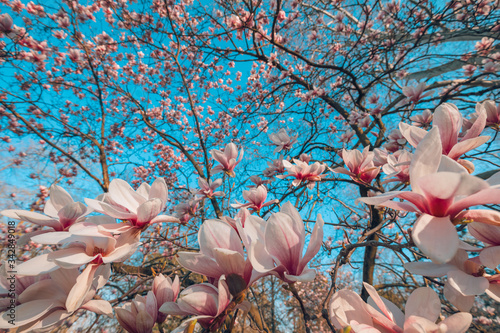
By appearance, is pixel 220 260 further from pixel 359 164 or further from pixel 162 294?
pixel 359 164

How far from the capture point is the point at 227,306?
402mm

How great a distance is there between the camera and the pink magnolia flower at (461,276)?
14.4 inches

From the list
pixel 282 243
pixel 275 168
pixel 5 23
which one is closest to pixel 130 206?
pixel 282 243

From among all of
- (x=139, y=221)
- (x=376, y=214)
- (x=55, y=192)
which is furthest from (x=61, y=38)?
(x=376, y=214)

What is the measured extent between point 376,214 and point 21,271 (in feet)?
7.86

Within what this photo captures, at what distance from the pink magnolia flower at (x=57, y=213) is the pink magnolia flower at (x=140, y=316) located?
0.24m

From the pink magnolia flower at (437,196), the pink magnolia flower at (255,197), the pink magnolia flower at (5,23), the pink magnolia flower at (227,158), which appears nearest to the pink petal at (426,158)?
the pink magnolia flower at (437,196)

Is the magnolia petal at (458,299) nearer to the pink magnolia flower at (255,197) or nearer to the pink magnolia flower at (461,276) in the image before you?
the pink magnolia flower at (461,276)

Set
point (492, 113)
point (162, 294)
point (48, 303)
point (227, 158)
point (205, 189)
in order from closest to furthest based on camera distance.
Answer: point (48, 303), point (162, 294), point (492, 113), point (227, 158), point (205, 189)

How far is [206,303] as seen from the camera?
40 centimetres

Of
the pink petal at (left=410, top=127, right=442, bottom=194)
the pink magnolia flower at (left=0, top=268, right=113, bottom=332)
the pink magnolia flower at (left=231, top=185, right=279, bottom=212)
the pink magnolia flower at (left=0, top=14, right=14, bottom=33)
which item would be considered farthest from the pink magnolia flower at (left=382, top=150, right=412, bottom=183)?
the pink magnolia flower at (left=0, top=14, right=14, bottom=33)

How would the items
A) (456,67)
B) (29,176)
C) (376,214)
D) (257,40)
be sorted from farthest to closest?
(29,176) → (456,67) → (257,40) → (376,214)

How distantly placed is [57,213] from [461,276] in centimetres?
87

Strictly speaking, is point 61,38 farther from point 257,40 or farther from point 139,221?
point 139,221
